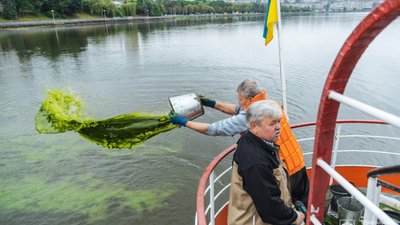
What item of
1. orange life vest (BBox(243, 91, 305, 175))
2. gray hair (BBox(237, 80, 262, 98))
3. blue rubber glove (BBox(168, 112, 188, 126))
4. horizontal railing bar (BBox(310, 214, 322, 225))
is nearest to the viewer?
horizontal railing bar (BBox(310, 214, 322, 225))

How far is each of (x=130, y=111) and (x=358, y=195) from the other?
1171 cm

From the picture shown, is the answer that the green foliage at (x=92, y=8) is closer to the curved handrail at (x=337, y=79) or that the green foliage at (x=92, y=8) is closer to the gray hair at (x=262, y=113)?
the gray hair at (x=262, y=113)

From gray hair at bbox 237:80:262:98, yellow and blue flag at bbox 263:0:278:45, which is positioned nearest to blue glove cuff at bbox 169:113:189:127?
gray hair at bbox 237:80:262:98

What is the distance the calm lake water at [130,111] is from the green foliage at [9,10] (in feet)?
169

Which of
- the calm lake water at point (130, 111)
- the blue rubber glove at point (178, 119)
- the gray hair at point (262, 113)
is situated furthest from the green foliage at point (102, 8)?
the gray hair at point (262, 113)

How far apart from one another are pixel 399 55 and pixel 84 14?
284 feet

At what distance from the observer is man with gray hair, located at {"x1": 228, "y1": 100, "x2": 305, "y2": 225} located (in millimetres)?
2436

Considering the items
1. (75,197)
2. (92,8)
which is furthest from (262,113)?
(92,8)

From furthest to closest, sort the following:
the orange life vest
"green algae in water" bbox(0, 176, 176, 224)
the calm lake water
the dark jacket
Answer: the calm lake water
"green algae in water" bbox(0, 176, 176, 224)
the orange life vest
the dark jacket

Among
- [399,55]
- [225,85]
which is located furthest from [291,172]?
[399,55]

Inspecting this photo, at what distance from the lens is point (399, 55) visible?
22.5m

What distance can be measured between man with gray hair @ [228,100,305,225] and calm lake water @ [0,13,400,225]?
4071 millimetres

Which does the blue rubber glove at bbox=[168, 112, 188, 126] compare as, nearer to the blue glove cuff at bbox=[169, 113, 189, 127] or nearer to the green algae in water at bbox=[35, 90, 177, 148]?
the blue glove cuff at bbox=[169, 113, 189, 127]

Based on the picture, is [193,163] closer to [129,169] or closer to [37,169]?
[129,169]
